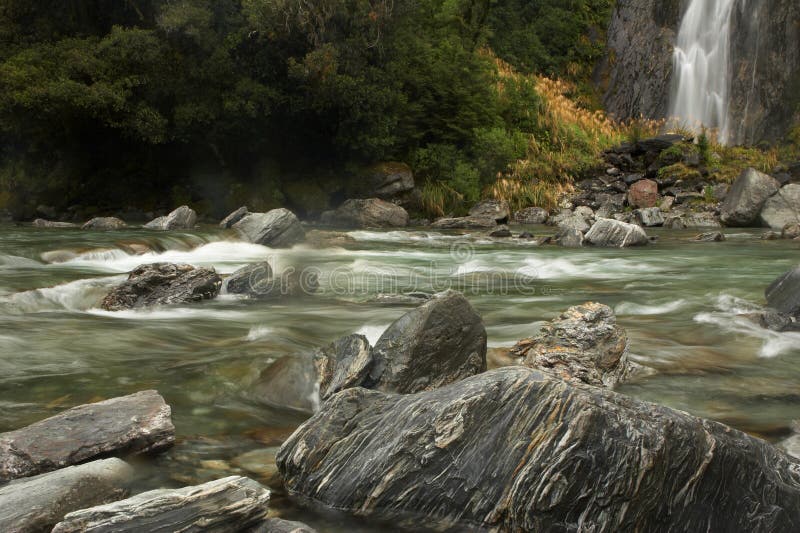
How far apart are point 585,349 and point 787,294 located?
3808mm

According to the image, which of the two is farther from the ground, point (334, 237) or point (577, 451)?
point (334, 237)

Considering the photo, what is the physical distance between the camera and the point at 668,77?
33.3 meters

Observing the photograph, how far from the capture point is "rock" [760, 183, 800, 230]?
2030 centimetres

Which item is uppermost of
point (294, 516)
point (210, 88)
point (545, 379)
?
point (210, 88)

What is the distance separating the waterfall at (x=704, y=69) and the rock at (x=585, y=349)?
1119 inches

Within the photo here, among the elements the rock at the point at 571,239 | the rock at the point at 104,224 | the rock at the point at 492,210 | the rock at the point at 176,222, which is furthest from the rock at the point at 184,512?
the rock at the point at 492,210

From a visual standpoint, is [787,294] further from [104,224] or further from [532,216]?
[104,224]

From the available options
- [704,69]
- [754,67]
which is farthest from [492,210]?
[704,69]

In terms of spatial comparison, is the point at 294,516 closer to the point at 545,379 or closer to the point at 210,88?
the point at 545,379

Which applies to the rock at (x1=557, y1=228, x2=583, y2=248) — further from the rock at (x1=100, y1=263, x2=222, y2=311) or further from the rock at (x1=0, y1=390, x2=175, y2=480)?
the rock at (x1=0, y1=390, x2=175, y2=480)

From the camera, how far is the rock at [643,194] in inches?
978

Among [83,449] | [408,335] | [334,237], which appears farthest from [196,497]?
[334,237]

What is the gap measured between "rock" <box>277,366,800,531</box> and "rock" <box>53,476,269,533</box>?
577 millimetres

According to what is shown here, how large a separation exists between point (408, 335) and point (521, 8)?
137 ft
